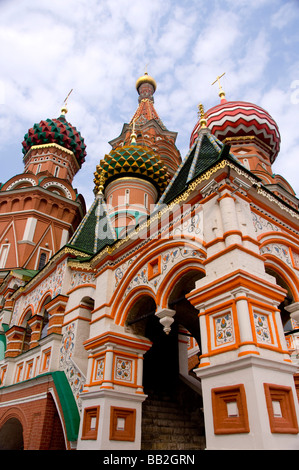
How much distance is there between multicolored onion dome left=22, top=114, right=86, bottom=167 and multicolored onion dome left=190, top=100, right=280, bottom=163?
38.0 feet

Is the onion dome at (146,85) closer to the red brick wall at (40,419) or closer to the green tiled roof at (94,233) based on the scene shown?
the green tiled roof at (94,233)

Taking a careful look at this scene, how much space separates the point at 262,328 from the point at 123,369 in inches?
110

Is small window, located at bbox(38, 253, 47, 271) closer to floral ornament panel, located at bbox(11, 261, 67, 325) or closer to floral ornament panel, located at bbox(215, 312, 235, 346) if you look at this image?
floral ornament panel, located at bbox(11, 261, 67, 325)

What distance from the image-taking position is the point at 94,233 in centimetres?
1012

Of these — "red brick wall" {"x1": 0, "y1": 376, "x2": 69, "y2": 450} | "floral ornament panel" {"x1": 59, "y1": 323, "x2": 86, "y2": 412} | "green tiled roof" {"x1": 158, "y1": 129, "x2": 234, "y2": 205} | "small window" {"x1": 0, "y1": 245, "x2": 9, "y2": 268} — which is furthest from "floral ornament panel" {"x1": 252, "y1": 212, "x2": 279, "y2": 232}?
"small window" {"x1": 0, "y1": 245, "x2": 9, "y2": 268}

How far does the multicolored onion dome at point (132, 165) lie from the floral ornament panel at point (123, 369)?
9145 mm

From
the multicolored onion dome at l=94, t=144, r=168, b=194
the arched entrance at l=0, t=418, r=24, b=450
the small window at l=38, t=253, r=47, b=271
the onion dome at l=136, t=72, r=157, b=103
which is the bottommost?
the arched entrance at l=0, t=418, r=24, b=450

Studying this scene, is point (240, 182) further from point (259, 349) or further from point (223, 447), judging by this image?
point (223, 447)

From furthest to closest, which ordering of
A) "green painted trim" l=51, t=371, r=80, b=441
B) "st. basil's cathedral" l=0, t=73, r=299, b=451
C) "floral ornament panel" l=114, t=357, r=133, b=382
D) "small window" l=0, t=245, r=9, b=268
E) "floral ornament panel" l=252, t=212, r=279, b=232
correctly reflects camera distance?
1. "small window" l=0, t=245, r=9, b=268
2. "green painted trim" l=51, t=371, r=80, b=441
3. "floral ornament panel" l=114, t=357, r=133, b=382
4. "floral ornament panel" l=252, t=212, r=279, b=232
5. "st. basil's cathedral" l=0, t=73, r=299, b=451

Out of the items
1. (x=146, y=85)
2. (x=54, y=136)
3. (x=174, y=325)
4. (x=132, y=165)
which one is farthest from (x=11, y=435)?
(x=146, y=85)

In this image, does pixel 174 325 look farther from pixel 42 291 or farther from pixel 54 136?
pixel 54 136

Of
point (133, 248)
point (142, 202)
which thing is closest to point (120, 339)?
point (133, 248)

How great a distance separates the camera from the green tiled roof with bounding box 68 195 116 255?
957 cm

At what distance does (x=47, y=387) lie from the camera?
727 centimetres
